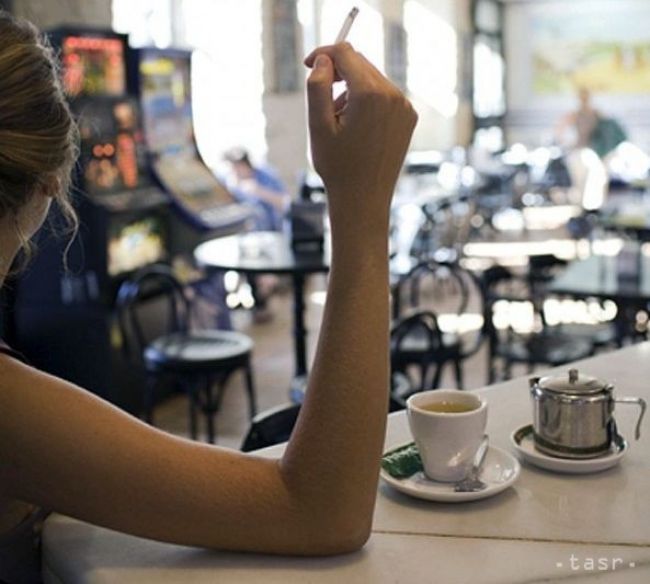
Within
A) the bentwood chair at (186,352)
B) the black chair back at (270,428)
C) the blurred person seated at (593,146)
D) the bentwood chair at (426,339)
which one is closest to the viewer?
the black chair back at (270,428)

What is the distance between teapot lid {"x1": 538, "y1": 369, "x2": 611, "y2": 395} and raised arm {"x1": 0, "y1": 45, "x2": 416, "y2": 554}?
1.03ft

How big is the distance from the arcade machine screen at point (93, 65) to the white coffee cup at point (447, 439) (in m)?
2.87

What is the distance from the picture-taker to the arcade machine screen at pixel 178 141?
4230 millimetres

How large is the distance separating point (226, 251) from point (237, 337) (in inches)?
15.2

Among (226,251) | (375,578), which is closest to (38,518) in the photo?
(375,578)

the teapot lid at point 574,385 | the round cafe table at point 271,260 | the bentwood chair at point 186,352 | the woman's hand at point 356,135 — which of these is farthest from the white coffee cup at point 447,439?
the bentwood chair at point 186,352

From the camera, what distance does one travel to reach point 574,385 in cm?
122

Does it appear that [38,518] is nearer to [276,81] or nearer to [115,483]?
[115,483]

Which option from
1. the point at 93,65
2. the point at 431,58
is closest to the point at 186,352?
the point at 93,65

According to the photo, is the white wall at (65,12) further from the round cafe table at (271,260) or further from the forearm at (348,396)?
the forearm at (348,396)

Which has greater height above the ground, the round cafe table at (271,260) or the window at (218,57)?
the window at (218,57)

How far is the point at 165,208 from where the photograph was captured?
13.7 ft

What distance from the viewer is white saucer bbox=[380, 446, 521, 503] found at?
110cm

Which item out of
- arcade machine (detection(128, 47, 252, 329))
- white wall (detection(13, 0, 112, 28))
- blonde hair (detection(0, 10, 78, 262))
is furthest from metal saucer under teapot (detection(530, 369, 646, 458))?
white wall (detection(13, 0, 112, 28))
